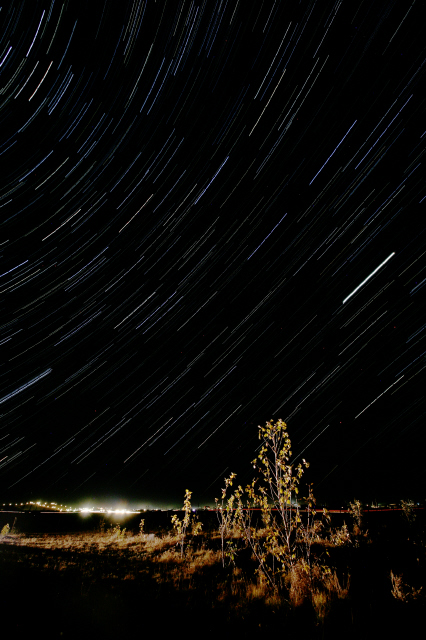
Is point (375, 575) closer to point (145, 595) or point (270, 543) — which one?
point (270, 543)

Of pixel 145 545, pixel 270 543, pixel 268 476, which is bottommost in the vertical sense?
pixel 145 545

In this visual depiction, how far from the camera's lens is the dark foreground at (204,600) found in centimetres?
414

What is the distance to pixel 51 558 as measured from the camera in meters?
11.3

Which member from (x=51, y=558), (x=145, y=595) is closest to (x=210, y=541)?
(x=51, y=558)

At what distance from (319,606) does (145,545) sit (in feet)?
38.5

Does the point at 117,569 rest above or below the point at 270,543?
below

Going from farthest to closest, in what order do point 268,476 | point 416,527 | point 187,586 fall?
point 416,527 < point 187,586 < point 268,476

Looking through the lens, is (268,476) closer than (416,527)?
Yes

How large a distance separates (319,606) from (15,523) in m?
30.9

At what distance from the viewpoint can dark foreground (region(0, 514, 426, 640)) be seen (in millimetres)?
4145

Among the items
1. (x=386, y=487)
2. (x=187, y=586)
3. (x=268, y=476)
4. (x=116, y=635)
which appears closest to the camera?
(x=116, y=635)

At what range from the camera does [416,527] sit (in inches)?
428

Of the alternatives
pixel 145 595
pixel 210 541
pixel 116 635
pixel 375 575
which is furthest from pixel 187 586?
pixel 210 541

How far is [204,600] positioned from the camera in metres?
5.48
